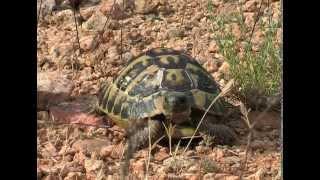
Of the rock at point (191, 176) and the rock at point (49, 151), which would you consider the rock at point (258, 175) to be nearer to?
the rock at point (191, 176)

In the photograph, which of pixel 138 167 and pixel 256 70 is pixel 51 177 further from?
pixel 256 70

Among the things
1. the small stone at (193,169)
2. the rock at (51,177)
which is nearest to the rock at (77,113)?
the rock at (51,177)

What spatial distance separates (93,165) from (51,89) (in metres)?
0.90

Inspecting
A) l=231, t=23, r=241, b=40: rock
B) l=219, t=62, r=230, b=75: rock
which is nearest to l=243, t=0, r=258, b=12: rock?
l=231, t=23, r=241, b=40: rock

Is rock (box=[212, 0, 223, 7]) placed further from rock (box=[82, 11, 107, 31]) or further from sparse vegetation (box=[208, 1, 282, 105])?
sparse vegetation (box=[208, 1, 282, 105])

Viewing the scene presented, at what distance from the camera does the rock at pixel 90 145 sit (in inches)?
130

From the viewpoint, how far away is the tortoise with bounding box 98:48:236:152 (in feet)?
10.9

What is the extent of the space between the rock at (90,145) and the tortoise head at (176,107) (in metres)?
0.32

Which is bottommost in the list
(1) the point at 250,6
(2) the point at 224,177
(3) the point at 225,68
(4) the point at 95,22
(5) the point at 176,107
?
(2) the point at 224,177

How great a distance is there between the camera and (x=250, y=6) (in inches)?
192

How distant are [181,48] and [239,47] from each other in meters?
0.34

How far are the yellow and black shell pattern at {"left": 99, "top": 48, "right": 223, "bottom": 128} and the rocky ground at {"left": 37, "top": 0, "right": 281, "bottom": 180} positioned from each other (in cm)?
12

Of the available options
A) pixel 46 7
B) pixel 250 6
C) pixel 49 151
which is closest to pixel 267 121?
pixel 49 151

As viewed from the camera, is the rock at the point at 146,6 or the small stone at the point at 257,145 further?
the rock at the point at 146,6
